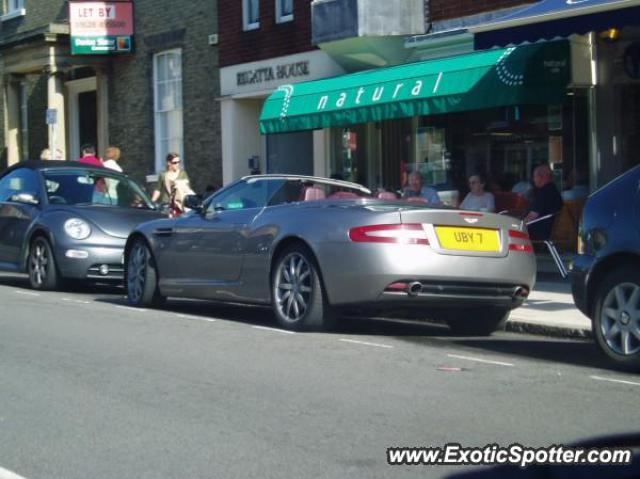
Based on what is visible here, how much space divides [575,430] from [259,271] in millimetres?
4885

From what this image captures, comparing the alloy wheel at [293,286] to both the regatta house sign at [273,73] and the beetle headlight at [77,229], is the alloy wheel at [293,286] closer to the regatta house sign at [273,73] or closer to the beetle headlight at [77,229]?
the beetle headlight at [77,229]

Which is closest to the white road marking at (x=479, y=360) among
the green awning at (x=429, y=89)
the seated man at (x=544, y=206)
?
the seated man at (x=544, y=206)

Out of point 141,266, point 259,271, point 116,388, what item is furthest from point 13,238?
point 116,388

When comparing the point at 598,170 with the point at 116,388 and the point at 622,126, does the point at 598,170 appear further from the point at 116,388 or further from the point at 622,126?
the point at 116,388

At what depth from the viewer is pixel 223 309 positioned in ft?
42.7

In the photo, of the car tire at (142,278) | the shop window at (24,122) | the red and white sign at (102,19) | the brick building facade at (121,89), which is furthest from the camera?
the shop window at (24,122)

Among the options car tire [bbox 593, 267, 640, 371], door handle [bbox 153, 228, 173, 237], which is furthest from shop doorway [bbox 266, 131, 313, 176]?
car tire [bbox 593, 267, 640, 371]

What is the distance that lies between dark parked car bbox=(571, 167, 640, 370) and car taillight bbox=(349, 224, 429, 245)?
4.55ft

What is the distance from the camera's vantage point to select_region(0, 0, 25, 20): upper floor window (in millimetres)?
31864

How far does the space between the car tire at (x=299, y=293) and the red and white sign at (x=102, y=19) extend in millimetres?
17088

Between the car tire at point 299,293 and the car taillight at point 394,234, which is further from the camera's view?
the car tire at point 299,293

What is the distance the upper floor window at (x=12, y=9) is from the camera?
3186cm

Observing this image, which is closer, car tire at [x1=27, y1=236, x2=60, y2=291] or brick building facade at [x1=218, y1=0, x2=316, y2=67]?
car tire at [x1=27, y1=236, x2=60, y2=291]

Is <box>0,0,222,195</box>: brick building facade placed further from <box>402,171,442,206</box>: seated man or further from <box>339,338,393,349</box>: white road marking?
<box>339,338,393,349</box>: white road marking
